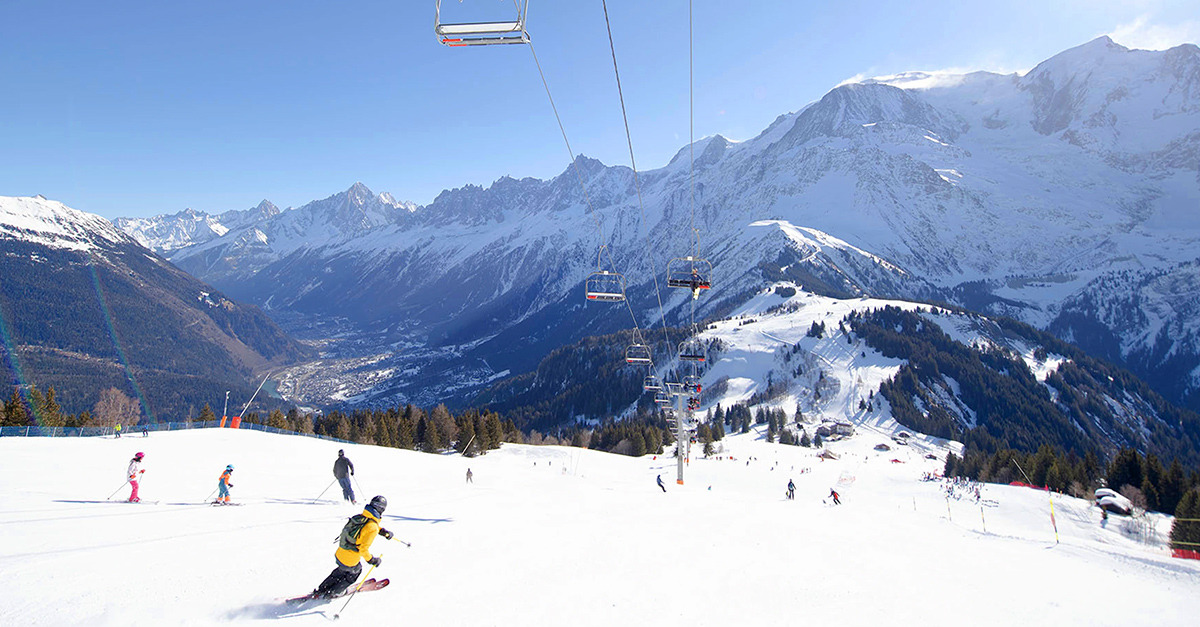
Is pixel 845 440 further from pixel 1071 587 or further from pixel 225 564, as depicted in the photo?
pixel 225 564

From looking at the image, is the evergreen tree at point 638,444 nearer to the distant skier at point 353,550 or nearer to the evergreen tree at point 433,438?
the evergreen tree at point 433,438

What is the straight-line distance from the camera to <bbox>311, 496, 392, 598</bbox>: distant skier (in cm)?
861

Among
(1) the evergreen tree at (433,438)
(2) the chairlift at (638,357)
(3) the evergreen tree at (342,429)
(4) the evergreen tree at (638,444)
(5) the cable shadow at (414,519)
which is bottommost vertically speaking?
(4) the evergreen tree at (638,444)

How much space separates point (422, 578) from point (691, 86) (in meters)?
12.1

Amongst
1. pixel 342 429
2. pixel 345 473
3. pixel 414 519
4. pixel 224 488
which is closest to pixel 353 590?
pixel 414 519

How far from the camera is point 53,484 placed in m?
20.5

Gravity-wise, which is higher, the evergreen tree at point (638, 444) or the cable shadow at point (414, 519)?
the cable shadow at point (414, 519)

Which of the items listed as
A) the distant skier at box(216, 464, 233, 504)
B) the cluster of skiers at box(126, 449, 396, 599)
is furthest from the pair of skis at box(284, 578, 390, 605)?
the distant skier at box(216, 464, 233, 504)

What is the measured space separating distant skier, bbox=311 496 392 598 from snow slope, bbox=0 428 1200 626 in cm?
38

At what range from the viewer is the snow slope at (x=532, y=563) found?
336 inches

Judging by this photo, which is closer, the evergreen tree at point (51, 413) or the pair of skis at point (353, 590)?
the pair of skis at point (353, 590)

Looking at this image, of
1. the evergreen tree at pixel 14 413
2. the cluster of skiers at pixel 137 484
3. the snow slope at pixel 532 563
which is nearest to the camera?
the snow slope at pixel 532 563

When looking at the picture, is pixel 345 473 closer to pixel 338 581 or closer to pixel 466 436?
pixel 338 581

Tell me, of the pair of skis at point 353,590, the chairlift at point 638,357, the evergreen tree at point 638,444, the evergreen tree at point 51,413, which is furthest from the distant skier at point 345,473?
the evergreen tree at point 638,444
